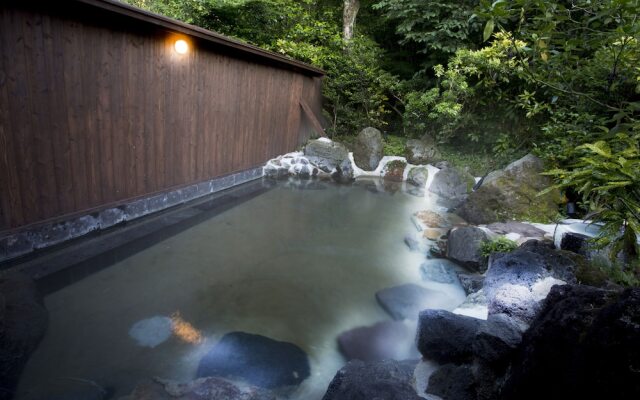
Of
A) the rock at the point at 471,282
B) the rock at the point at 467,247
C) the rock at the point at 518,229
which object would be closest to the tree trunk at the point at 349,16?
the rock at the point at 518,229

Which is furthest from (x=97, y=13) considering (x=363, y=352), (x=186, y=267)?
(x=363, y=352)

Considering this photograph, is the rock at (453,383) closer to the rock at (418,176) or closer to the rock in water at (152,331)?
the rock in water at (152,331)

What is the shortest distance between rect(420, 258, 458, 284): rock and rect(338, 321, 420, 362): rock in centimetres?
125

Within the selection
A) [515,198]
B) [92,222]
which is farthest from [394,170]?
[92,222]

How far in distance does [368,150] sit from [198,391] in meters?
8.93

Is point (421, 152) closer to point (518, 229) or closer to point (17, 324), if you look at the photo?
point (518, 229)

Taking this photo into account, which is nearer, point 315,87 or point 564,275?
point 564,275

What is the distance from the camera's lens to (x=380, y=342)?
3.45 meters

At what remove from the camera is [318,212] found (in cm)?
703

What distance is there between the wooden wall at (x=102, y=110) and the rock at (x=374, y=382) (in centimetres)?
384

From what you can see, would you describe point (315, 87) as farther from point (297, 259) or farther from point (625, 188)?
point (625, 188)

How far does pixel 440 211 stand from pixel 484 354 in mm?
5772

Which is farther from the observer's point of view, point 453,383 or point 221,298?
point 221,298

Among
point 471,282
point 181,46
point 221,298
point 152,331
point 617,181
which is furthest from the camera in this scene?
point 181,46
